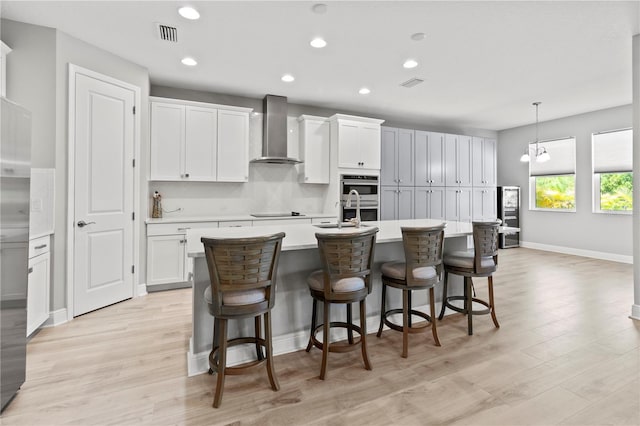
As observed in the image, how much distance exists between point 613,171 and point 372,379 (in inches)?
258

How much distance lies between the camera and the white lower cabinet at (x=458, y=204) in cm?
676

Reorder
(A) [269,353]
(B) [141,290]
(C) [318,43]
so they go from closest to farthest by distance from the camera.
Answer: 1. (A) [269,353]
2. (C) [318,43]
3. (B) [141,290]

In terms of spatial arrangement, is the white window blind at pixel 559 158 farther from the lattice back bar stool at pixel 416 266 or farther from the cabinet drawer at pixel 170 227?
the cabinet drawer at pixel 170 227

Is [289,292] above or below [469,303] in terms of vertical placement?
above

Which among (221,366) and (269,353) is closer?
(221,366)

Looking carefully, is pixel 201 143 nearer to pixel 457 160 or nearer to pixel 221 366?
pixel 221 366

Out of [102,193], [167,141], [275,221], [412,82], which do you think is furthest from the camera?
[275,221]

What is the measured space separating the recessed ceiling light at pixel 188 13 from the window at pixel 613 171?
283 inches

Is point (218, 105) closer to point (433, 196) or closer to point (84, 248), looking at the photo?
point (84, 248)

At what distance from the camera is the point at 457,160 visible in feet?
22.5

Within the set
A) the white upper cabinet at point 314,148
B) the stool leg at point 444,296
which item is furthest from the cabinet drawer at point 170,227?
the stool leg at point 444,296

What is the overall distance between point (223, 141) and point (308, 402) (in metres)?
3.79

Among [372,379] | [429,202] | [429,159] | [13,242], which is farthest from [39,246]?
[429,159]

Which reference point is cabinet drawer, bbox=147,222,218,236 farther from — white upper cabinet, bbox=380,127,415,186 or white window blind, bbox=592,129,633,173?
white window blind, bbox=592,129,633,173
